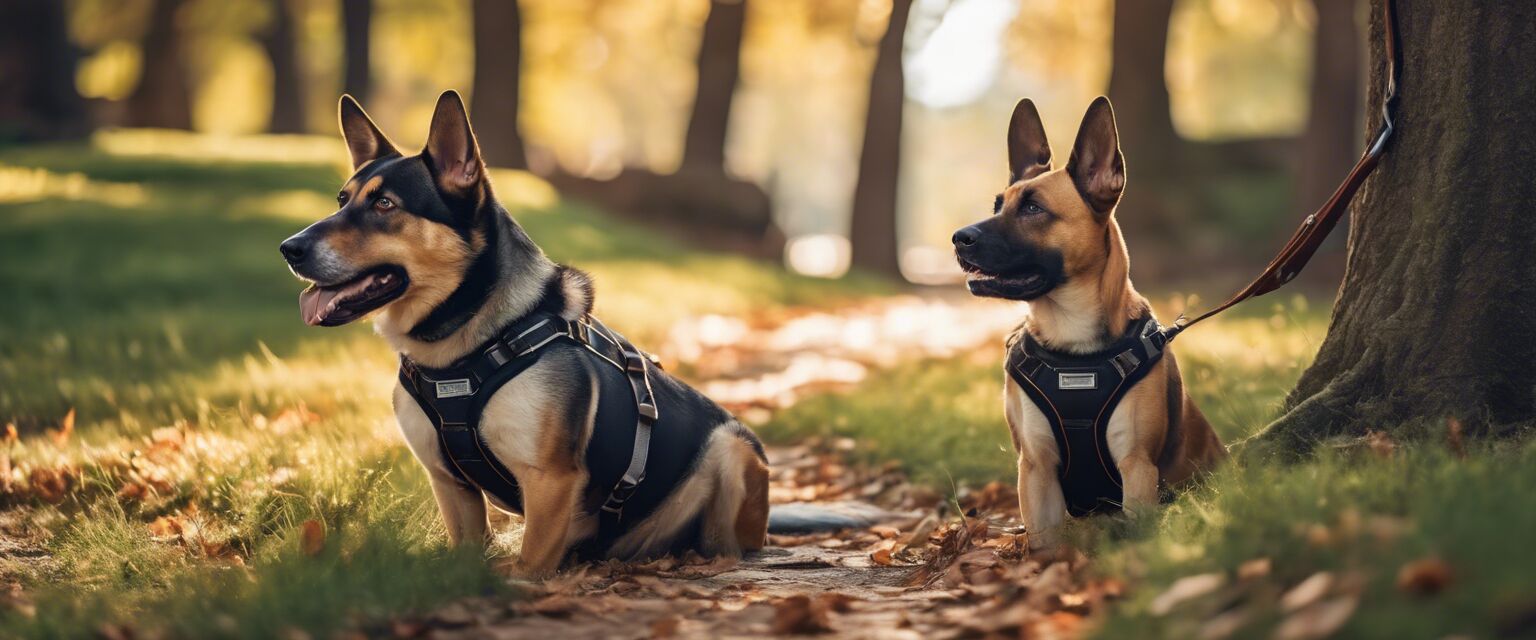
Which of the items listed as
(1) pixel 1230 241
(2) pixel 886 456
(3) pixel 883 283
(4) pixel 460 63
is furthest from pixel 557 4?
(2) pixel 886 456

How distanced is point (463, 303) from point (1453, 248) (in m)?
3.77

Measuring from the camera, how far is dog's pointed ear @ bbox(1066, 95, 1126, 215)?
5363mm

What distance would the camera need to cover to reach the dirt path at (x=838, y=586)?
3.85 metres

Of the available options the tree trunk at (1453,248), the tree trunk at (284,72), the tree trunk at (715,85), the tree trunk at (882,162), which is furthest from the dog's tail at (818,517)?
the tree trunk at (284,72)

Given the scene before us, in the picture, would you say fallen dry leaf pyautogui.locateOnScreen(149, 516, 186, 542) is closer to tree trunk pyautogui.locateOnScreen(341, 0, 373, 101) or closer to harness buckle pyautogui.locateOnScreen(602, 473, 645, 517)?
harness buckle pyautogui.locateOnScreen(602, 473, 645, 517)

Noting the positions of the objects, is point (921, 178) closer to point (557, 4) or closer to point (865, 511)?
point (557, 4)

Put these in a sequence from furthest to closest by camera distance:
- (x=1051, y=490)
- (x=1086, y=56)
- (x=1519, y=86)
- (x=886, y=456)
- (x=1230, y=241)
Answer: (x=1086, y=56) < (x=1230, y=241) < (x=886, y=456) < (x=1051, y=490) < (x=1519, y=86)

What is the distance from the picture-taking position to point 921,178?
5487 inches

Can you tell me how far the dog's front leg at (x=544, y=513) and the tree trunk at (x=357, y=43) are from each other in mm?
26076

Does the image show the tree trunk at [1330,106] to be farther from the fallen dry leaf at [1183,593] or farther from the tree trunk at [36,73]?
the tree trunk at [36,73]

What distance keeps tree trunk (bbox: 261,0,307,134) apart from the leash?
2901cm

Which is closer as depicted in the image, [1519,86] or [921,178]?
[1519,86]

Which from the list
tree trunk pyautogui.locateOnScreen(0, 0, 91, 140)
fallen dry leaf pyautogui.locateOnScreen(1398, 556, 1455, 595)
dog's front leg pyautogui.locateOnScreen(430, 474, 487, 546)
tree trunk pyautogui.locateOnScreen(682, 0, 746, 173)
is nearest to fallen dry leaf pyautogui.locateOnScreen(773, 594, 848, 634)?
fallen dry leaf pyautogui.locateOnScreen(1398, 556, 1455, 595)

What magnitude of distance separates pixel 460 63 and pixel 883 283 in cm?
2008
